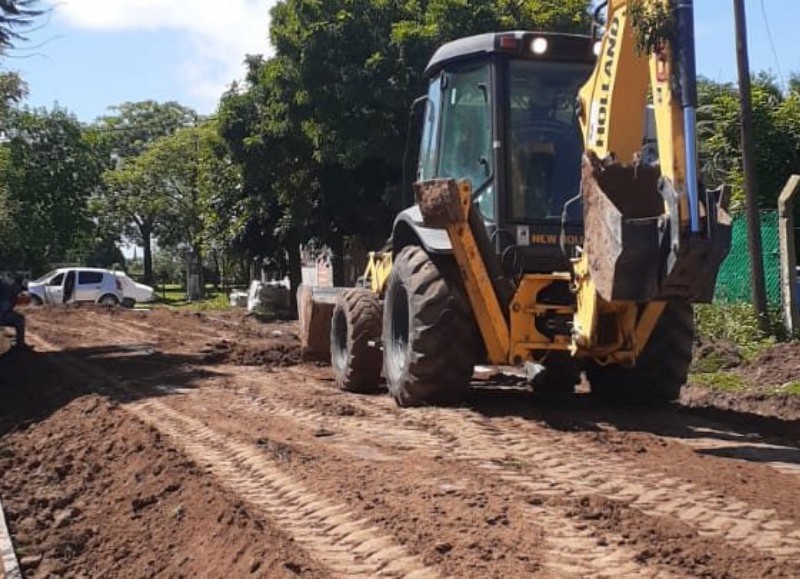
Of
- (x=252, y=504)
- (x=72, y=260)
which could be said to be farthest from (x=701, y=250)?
(x=72, y=260)

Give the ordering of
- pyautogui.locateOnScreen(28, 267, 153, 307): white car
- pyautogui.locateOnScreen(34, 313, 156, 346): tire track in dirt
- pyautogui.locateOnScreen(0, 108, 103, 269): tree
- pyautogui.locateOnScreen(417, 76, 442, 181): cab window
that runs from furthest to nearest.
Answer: pyautogui.locateOnScreen(0, 108, 103, 269): tree, pyautogui.locateOnScreen(28, 267, 153, 307): white car, pyautogui.locateOnScreen(34, 313, 156, 346): tire track in dirt, pyautogui.locateOnScreen(417, 76, 442, 181): cab window

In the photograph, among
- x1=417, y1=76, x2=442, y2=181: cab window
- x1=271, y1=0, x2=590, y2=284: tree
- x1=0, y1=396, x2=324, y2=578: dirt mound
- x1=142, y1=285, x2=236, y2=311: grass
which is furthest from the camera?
x1=142, y1=285, x2=236, y2=311: grass

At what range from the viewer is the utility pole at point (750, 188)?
13695 millimetres

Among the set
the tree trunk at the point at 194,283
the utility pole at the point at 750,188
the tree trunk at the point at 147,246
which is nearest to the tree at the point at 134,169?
the tree trunk at the point at 147,246

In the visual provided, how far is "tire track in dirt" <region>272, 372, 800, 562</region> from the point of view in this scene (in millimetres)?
4699

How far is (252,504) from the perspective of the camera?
5.93 m

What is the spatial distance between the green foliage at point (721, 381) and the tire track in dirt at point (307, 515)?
19.3ft

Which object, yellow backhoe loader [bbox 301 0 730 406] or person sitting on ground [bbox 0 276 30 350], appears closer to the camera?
yellow backhoe loader [bbox 301 0 730 406]

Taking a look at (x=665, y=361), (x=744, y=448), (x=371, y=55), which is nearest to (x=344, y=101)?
(x=371, y=55)

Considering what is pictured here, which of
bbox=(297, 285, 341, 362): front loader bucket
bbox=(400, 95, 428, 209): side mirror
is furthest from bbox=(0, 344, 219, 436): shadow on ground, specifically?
bbox=(400, 95, 428, 209): side mirror

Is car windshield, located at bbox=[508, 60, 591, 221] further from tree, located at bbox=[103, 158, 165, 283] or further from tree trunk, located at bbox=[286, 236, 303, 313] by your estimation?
tree, located at bbox=[103, 158, 165, 283]

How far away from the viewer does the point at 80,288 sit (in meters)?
34.2

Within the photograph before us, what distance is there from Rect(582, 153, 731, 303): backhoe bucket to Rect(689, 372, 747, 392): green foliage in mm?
4833

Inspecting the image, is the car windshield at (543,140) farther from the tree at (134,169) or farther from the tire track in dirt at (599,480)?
the tree at (134,169)
